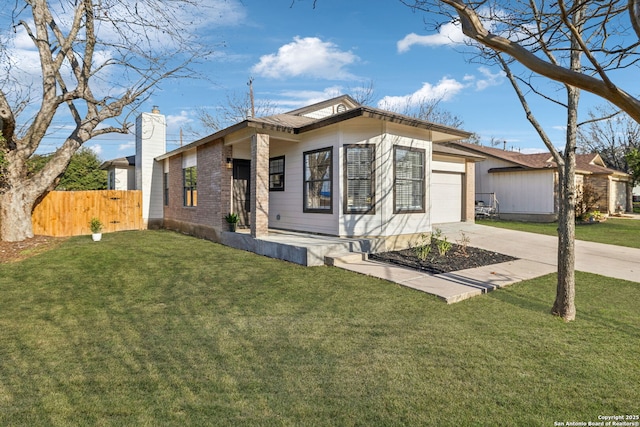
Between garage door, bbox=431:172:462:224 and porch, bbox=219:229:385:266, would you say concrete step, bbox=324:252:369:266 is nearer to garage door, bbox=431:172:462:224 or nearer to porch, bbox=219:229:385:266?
porch, bbox=219:229:385:266

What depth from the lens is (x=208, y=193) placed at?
1092 cm

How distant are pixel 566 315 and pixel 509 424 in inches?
104

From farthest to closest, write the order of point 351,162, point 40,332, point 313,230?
point 313,230
point 351,162
point 40,332

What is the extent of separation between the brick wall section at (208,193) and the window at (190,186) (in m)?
0.27

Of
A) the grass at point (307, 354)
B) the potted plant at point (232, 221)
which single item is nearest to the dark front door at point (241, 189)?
the potted plant at point (232, 221)

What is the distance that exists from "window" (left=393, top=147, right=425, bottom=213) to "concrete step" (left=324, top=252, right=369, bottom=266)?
1.77m

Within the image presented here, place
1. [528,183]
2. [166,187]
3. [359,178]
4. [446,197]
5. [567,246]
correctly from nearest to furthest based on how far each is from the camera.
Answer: [567,246]
[359,178]
[446,197]
[166,187]
[528,183]

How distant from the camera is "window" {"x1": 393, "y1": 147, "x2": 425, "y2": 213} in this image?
8.73 metres

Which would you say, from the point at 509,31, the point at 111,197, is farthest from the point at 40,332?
the point at 111,197

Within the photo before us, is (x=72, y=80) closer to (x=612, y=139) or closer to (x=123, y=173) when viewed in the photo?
(x=123, y=173)

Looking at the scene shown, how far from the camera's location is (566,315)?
4281 millimetres

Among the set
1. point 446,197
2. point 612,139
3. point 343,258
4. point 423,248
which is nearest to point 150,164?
point 343,258

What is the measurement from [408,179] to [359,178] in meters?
1.36

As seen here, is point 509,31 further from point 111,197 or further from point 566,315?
point 111,197
